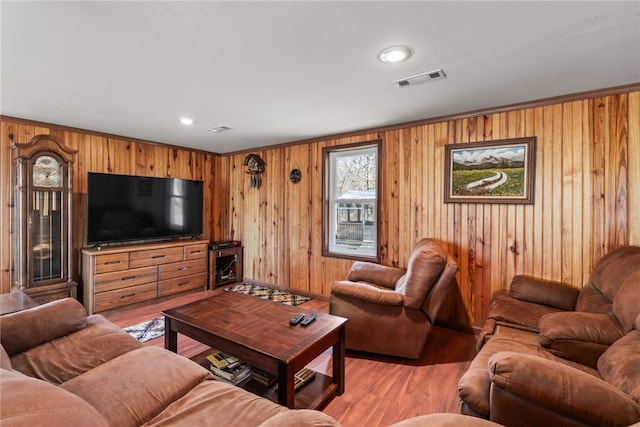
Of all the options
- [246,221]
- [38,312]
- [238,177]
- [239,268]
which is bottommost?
[239,268]

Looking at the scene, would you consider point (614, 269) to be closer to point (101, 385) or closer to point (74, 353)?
point (101, 385)

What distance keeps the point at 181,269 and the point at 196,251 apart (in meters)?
0.33

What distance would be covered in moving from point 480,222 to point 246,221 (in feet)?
Result: 11.6

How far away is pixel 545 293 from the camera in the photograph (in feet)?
7.90

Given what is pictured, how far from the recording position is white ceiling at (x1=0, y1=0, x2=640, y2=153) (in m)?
1.45

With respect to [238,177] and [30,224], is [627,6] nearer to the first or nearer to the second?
[238,177]

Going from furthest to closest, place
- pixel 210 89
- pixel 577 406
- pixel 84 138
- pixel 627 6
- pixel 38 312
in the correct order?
1. pixel 84 138
2. pixel 210 89
3. pixel 38 312
4. pixel 627 6
5. pixel 577 406

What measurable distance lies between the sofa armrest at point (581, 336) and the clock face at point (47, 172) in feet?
15.3

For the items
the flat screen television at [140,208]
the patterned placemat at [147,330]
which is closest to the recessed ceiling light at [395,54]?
the patterned placemat at [147,330]

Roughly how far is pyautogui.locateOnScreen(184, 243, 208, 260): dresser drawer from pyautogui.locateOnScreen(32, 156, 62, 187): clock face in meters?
1.63

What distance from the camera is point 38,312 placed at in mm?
1755

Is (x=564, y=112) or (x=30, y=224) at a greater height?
(x=564, y=112)

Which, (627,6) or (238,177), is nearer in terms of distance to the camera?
(627,6)

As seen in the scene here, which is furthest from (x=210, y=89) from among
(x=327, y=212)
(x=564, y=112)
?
(x=564, y=112)
